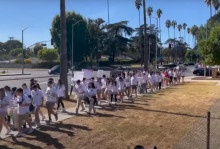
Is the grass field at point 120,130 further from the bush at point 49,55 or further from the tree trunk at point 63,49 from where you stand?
the bush at point 49,55

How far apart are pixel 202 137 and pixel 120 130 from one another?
2709 mm

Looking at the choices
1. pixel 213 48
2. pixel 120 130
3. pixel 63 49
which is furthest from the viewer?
pixel 63 49

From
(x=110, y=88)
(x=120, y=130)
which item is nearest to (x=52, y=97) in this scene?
(x=120, y=130)

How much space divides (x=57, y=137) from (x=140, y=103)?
8.82 m

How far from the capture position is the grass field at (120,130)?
10.2 meters

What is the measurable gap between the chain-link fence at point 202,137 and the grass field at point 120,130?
10.4 inches

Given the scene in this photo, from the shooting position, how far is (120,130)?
12.0 metres

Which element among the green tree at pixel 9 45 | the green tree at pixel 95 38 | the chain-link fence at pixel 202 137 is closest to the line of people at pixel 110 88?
the chain-link fence at pixel 202 137

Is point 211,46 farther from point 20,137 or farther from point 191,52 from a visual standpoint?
point 191,52

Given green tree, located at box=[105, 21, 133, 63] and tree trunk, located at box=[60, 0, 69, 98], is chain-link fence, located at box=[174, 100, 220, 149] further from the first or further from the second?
green tree, located at box=[105, 21, 133, 63]

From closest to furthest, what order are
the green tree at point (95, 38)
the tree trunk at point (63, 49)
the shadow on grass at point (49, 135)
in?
the shadow on grass at point (49, 135) < the tree trunk at point (63, 49) < the green tree at point (95, 38)

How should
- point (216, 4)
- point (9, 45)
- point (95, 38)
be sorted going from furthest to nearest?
point (9, 45)
point (95, 38)
point (216, 4)

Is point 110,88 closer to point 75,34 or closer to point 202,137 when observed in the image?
→ point 202,137

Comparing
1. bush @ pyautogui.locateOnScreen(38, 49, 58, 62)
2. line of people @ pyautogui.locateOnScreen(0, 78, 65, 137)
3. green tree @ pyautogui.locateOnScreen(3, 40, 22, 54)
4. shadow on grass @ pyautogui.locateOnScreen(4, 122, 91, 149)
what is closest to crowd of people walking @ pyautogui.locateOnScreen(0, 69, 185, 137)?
line of people @ pyautogui.locateOnScreen(0, 78, 65, 137)
